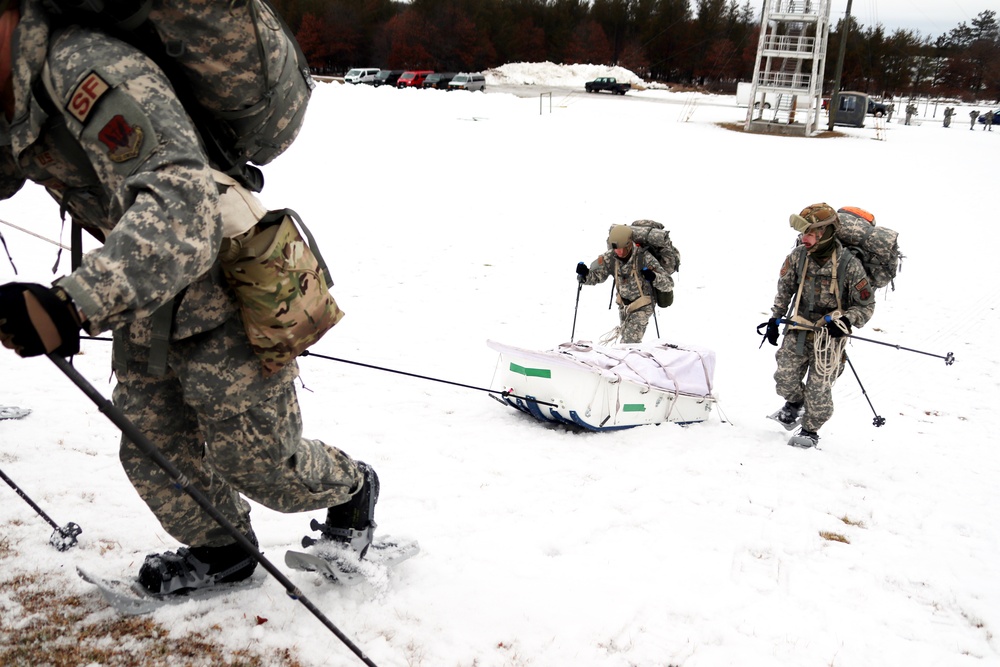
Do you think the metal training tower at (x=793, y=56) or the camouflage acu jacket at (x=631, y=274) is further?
the metal training tower at (x=793, y=56)

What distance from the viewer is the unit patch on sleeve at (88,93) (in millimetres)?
2170

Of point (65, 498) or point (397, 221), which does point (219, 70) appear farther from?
point (397, 221)

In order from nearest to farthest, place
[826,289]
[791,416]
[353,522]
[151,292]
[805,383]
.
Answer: [151,292], [353,522], [826,289], [805,383], [791,416]

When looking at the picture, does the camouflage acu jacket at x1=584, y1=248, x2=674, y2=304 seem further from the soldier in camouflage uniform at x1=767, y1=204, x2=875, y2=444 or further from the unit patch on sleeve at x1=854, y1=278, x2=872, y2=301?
the unit patch on sleeve at x1=854, y1=278, x2=872, y2=301

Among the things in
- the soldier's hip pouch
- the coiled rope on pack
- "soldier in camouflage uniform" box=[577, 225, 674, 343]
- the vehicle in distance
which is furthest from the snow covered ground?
the vehicle in distance

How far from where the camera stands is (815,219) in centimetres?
704

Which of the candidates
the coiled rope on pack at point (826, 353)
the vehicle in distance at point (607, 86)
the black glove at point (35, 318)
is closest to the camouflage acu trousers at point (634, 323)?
the coiled rope on pack at point (826, 353)

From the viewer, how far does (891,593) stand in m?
4.51

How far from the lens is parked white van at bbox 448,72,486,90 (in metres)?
43.1

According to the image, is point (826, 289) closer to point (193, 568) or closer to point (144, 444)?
point (193, 568)

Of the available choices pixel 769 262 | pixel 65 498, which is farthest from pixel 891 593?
pixel 769 262

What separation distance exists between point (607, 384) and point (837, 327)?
88.4 inches

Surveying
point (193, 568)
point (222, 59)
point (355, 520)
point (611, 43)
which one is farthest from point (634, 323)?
point (611, 43)

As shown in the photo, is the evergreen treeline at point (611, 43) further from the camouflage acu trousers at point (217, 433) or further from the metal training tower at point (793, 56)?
the camouflage acu trousers at point (217, 433)
